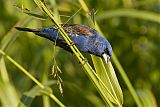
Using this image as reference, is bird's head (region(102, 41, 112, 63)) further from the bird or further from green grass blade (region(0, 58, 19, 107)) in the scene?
green grass blade (region(0, 58, 19, 107))

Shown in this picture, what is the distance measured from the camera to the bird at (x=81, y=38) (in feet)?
3.77

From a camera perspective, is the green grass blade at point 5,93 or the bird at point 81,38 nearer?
the bird at point 81,38

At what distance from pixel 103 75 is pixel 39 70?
139 cm

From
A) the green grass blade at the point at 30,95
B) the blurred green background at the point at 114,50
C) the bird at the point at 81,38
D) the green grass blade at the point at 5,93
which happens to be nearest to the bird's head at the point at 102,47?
the bird at the point at 81,38

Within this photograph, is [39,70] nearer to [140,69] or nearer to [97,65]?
[140,69]

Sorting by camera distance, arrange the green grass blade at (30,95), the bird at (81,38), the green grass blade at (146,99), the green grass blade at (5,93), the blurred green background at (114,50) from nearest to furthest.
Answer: the bird at (81,38) → the green grass blade at (30,95) → the green grass blade at (146,99) → the green grass blade at (5,93) → the blurred green background at (114,50)

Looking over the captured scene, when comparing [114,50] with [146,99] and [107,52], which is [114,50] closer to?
[146,99]

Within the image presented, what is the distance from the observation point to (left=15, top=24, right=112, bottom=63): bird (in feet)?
3.77

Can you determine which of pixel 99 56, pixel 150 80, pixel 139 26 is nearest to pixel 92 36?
pixel 99 56

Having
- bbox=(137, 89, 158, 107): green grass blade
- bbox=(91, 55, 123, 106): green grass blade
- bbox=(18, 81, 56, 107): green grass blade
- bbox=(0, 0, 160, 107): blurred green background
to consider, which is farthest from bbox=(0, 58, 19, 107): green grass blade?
bbox=(91, 55, 123, 106): green grass blade

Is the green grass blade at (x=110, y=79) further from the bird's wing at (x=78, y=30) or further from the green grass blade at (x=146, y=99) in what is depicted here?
the green grass blade at (x=146, y=99)

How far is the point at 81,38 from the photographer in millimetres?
1174

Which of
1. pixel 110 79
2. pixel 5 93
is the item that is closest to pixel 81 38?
pixel 110 79

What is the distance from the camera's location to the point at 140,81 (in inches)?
107
